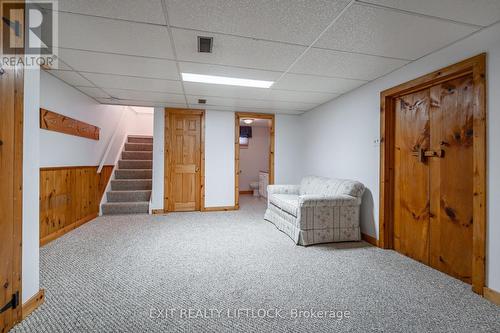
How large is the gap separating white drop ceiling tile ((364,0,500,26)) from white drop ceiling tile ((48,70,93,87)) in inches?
135

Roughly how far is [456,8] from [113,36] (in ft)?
8.81

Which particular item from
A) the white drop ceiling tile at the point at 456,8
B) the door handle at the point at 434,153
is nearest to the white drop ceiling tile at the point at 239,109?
the door handle at the point at 434,153

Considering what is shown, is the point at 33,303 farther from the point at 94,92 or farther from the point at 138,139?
the point at 138,139

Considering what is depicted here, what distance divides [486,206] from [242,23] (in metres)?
2.48

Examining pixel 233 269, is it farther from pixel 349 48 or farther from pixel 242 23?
pixel 349 48

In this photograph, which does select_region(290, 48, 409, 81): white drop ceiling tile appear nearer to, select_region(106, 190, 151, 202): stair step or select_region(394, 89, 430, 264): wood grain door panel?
select_region(394, 89, 430, 264): wood grain door panel

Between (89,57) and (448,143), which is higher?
(89,57)

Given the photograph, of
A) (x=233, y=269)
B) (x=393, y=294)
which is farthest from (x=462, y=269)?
(x=233, y=269)

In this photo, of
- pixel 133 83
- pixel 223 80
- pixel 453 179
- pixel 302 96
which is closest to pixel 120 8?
pixel 223 80

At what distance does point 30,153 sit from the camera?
1587mm

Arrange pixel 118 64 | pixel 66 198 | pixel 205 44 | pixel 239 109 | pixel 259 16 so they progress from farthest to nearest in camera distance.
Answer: pixel 239 109, pixel 66 198, pixel 118 64, pixel 205 44, pixel 259 16

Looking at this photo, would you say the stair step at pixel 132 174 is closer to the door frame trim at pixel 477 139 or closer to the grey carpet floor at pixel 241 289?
the grey carpet floor at pixel 241 289

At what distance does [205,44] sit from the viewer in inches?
83.4

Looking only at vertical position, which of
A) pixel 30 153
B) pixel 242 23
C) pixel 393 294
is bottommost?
pixel 393 294
